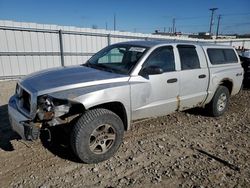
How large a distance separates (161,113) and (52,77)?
2036mm

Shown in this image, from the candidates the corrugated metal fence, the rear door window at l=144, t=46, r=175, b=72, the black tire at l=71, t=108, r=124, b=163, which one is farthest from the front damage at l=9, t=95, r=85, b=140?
the corrugated metal fence

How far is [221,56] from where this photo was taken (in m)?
5.44

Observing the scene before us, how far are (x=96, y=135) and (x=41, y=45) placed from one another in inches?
321

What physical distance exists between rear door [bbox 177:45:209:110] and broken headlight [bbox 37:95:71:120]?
236 centimetres

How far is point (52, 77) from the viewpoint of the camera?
350 cm

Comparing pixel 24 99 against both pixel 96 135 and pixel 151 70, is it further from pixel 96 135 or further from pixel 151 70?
pixel 151 70

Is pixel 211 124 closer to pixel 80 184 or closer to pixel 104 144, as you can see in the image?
pixel 104 144

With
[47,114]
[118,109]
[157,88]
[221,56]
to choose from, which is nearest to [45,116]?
[47,114]

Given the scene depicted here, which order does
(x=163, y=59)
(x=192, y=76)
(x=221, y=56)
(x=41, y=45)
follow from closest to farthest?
1. (x=163, y=59)
2. (x=192, y=76)
3. (x=221, y=56)
4. (x=41, y=45)

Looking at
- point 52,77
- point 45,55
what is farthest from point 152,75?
point 45,55

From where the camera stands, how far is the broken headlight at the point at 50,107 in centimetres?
291

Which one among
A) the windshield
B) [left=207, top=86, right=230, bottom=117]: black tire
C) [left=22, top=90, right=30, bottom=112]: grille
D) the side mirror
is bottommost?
[left=207, top=86, right=230, bottom=117]: black tire

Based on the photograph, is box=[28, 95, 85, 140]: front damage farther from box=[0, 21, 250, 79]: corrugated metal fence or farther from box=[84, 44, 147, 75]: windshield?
box=[0, 21, 250, 79]: corrugated metal fence

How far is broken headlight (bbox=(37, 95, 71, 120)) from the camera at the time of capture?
2.91m
